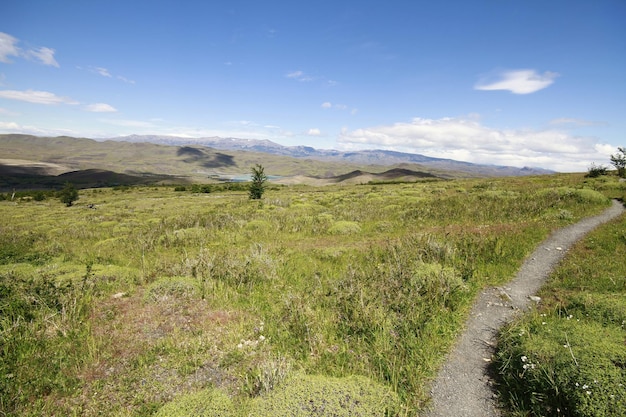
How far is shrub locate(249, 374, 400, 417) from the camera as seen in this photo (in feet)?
16.9

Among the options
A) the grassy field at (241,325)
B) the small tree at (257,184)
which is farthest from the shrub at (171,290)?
the small tree at (257,184)

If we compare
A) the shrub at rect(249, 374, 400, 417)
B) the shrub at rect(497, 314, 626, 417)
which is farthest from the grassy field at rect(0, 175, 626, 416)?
the shrub at rect(497, 314, 626, 417)

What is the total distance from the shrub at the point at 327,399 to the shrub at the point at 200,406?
496mm

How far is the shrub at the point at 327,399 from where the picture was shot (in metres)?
5.15

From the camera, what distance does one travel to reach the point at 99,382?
609 cm

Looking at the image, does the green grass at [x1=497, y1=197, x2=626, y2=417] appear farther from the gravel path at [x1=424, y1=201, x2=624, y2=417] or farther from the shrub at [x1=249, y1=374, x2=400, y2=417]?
the shrub at [x1=249, y1=374, x2=400, y2=417]

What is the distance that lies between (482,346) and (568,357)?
6.30 feet

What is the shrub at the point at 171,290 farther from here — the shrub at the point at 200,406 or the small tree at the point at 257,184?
the small tree at the point at 257,184

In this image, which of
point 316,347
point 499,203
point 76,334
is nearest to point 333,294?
point 316,347

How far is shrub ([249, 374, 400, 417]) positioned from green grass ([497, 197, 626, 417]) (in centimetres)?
246

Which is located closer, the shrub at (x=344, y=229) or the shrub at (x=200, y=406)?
the shrub at (x=200, y=406)

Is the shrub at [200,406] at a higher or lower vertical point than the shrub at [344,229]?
lower

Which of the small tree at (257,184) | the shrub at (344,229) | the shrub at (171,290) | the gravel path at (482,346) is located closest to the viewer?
the gravel path at (482,346)

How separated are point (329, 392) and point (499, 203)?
2701 centimetres
